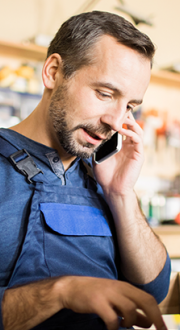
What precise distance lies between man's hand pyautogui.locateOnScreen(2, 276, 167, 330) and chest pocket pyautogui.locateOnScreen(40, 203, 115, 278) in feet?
0.68

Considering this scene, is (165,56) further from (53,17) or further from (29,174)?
(29,174)

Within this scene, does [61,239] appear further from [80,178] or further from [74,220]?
[80,178]

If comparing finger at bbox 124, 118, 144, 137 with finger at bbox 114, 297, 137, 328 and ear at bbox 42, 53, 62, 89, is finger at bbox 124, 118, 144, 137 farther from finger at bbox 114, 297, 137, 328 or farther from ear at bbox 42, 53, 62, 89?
finger at bbox 114, 297, 137, 328

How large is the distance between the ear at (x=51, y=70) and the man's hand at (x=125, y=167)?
0.33m

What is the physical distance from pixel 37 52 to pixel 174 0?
5.91 feet

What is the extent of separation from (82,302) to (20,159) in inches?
20.4

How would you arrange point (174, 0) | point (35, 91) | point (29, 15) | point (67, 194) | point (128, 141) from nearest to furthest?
point (67, 194), point (128, 141), point (35, 91), point (29, 15), point (174, 0)

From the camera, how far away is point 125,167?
117 cm

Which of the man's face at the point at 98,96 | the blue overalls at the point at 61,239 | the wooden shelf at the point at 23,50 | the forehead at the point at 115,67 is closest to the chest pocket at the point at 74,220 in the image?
the blue overalls at the point at 61,239

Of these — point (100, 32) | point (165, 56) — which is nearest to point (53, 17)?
point (165, 56)

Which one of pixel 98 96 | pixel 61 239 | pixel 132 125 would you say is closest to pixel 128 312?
pixel 61 239

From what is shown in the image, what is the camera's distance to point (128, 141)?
124 centimetres

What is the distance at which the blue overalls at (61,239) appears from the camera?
2.75ft

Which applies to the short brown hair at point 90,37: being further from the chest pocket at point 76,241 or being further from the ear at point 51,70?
the chest pocket at point 76,241
